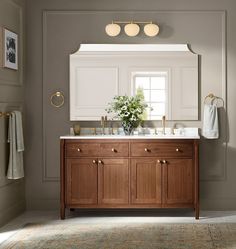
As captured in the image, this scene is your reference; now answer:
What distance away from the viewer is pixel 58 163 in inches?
262

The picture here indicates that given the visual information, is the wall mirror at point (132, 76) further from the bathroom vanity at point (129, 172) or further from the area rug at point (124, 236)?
the area rug at point (124, 236)

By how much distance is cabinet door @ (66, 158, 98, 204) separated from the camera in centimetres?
603

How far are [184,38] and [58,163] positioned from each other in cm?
203

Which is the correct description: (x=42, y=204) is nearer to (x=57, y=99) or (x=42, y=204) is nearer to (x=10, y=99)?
(x=57, y=99)

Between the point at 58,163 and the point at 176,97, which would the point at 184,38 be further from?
the point at 58,163

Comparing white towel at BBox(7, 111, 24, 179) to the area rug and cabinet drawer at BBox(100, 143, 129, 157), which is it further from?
cabinet drawer at BBox(100, 143, 129, 157)

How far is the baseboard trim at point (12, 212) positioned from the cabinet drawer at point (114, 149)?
3.70 feet

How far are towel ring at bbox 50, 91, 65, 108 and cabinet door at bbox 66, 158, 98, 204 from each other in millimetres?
863

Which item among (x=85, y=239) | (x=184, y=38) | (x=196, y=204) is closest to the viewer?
(x=85, y=239)

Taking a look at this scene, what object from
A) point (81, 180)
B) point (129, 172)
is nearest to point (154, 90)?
point (129, 172)

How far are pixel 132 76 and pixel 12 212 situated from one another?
201 cm

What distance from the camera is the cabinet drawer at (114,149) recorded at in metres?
6.02

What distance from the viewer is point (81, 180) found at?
19.8 feet

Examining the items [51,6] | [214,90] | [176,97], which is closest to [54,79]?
[51,6]
